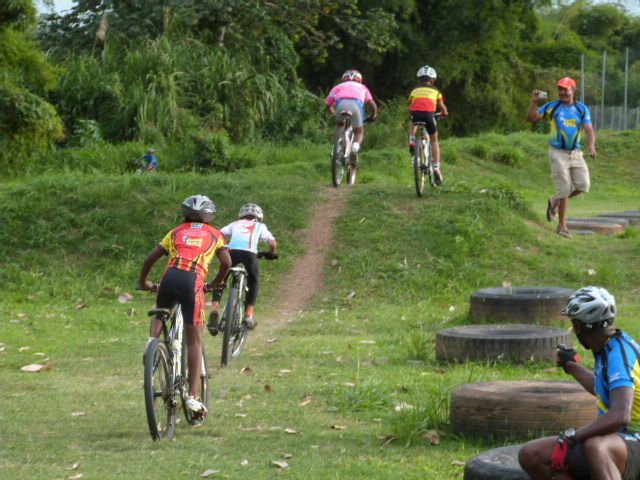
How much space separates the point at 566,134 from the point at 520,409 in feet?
30.4

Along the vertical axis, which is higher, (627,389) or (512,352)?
(627,389)

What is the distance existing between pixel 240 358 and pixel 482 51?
83.9 ft

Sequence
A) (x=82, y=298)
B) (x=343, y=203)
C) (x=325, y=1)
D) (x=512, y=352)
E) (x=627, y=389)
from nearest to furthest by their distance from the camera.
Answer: (x=627, y=389) < (x=512, y=352) < (x=82, y=298) < (x=343, y=203) < (x=325, y=1)

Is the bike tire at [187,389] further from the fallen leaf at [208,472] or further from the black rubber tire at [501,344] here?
the black rubber tire at [501,344]

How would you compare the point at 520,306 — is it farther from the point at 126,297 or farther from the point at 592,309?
the point at 592,309

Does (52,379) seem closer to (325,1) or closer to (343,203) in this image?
(343,203)

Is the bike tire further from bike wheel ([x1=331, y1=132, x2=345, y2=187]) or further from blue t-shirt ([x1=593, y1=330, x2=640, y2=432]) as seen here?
bike wheel ([x1=331, y1=132, x2=345, y2=187])

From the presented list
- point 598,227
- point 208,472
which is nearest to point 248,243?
point 208,472

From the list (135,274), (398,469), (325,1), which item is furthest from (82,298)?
(325,1)

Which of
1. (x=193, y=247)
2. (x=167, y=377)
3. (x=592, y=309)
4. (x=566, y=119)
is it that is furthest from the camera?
(x=566, y=119)

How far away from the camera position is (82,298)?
14.9m

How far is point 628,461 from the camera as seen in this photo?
5.27m

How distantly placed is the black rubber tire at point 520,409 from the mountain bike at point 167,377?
175cm

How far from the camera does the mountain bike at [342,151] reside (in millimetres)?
17219
